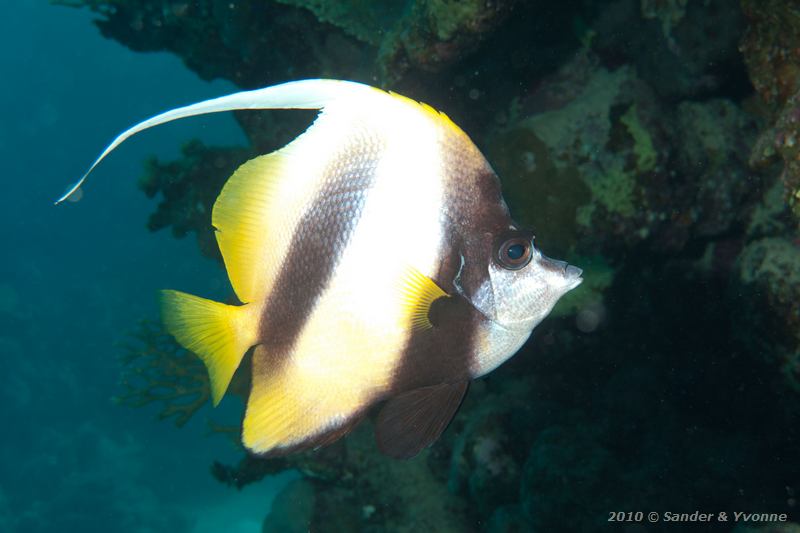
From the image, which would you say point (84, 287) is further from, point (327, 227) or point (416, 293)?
point (416, 293)

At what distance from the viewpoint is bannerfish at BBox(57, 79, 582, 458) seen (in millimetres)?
1200

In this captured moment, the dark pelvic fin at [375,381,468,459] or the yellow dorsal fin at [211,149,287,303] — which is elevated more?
the yellow dorsal fin at [211,149,287,303]

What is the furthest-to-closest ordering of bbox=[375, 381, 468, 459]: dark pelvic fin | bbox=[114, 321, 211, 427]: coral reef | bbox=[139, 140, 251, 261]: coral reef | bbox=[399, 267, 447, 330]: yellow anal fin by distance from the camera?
bbox=[139, 140, 251, 261]: coral reef < bbox=[114, 321, 211, 427]: coral reef < bbox=[375, 381, 468, 459]: dark pelvic fin < bbox=[399, 267, 447, 330]: yellow anal fin

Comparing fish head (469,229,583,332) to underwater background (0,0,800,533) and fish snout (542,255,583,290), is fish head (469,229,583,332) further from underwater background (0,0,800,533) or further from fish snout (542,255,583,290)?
underwater background (0,0,800,533)

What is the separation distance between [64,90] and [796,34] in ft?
209

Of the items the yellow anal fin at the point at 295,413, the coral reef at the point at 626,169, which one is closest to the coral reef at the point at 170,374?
the coral reef at the point at 626,169

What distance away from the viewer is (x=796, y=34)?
90.2 inches

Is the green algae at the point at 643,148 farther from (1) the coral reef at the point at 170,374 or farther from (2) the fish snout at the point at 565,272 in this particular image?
(1) the coral reef at the point at 170,374

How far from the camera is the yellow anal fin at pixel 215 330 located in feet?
4.07

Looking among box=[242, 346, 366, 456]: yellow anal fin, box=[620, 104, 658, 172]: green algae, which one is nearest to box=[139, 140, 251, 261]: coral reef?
box=[620, 104, 658, 172]: green algae

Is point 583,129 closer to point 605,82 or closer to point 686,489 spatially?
point 605,82

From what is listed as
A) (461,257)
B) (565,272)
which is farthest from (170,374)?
(565,272)

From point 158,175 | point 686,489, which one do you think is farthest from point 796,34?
point 158,175

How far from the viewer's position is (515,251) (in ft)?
4.05
